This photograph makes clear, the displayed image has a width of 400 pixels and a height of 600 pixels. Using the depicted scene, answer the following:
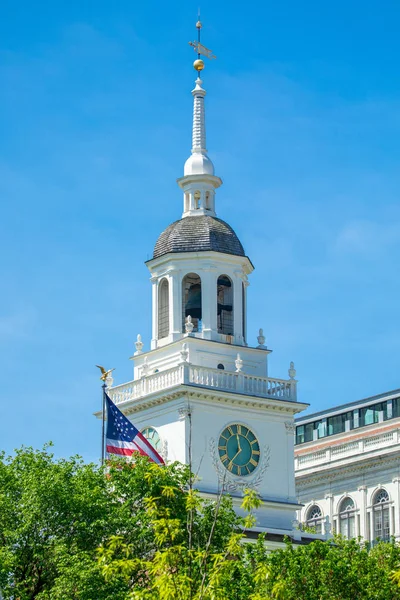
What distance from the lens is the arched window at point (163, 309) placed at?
95188 millimetres

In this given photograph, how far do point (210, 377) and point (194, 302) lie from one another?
517 centimetres

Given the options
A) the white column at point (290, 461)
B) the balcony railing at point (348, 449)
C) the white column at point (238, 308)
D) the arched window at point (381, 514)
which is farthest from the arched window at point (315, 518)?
the white column at point (238, 308)

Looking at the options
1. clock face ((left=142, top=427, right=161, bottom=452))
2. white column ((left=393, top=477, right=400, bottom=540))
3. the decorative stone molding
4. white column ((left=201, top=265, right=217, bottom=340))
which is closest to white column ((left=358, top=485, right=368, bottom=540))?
white column ((left=393, top=477, right=400, bottom=540))

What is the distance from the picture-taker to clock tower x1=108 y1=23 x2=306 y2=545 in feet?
296

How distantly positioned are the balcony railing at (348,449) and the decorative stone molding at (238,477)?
32021 mm

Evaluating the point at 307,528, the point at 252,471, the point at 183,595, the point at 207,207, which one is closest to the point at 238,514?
the point at 252,471

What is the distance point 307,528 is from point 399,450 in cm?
1018

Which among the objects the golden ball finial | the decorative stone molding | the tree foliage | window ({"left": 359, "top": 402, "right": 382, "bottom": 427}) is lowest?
the tree foliage

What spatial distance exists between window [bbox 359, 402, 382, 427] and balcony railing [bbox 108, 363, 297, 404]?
38.3 metres

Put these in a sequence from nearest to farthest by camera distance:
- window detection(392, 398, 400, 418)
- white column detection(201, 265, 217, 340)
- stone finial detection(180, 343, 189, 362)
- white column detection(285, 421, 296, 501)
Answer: stone finial detection(180, 343, 189, 362), white column detection(285, 421, 296, 501), white column detection(201, 265, 217, 340), window detection(392, 398, 400, 418)

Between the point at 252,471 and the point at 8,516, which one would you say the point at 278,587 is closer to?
the point at 8,516

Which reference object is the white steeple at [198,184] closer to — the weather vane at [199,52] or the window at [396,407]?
the weather vane at [199,52]

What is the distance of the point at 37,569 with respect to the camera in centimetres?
7819

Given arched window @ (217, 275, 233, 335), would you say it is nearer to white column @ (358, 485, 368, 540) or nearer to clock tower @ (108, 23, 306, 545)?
clock tower @ (108, 23, 306, 545)
